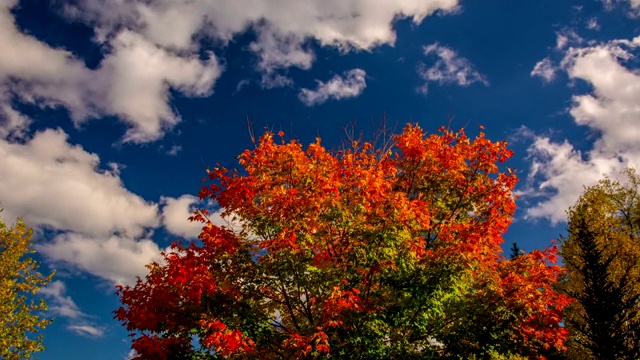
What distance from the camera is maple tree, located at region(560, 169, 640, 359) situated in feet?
85.8

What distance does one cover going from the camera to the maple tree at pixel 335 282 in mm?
13750

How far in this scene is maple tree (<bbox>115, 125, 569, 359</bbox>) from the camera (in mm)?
13750

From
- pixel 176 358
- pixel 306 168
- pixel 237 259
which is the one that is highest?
pixel 306 168

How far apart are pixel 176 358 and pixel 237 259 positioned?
356 centimetres

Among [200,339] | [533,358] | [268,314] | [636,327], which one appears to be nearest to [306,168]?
[268,314]

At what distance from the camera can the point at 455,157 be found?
17.6 meters

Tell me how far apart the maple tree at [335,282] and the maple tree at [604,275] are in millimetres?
13894

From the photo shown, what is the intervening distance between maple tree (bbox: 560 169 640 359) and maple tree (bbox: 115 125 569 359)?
45.6ft

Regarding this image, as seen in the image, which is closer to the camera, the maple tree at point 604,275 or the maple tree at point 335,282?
the maple tree at point 335,282

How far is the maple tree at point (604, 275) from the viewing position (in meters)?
26.1

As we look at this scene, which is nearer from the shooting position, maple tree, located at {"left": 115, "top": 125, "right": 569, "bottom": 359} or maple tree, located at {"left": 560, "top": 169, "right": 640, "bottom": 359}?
maple tree, located at {"left": 115, "top": 125, "right": 569, "bottom": 359}

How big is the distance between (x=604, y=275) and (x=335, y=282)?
72.0 feet

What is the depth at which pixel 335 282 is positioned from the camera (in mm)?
13930

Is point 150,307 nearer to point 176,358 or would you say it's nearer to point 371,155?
point 176,358
